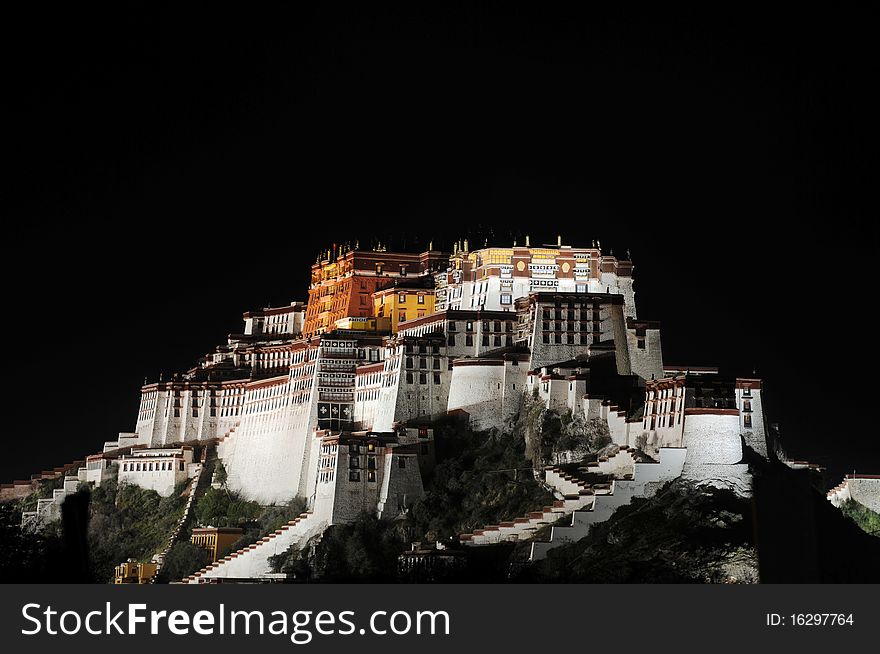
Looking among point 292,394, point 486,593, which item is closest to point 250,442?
point 292,394

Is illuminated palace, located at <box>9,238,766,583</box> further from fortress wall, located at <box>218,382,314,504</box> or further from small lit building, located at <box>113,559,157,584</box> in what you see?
small lit building, located at <box>113,559,157,584</box>

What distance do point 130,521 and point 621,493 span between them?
83.2ft

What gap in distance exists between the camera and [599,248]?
92.2 metres

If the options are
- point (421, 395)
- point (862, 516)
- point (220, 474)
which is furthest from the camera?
point (220, 474)

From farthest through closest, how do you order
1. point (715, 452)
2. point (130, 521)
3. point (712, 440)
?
point (130, 521)
point (712, 440)
point (715, 452)

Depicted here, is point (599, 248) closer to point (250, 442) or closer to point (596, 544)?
point (250, 442)

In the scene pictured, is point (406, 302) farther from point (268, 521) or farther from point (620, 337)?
point (268, 521)

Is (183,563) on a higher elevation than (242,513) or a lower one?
lower

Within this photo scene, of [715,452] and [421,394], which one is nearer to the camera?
[715,452]

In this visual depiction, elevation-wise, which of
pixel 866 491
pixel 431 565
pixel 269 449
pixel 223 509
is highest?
pixel 269 449

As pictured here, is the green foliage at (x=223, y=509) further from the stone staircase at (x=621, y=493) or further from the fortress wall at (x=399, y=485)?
the stone staircase at (x=621, y=493)

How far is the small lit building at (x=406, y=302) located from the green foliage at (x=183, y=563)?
13559mm

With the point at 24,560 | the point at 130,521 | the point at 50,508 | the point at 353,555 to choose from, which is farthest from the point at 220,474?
the point at 24,560

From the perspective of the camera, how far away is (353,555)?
248ft
